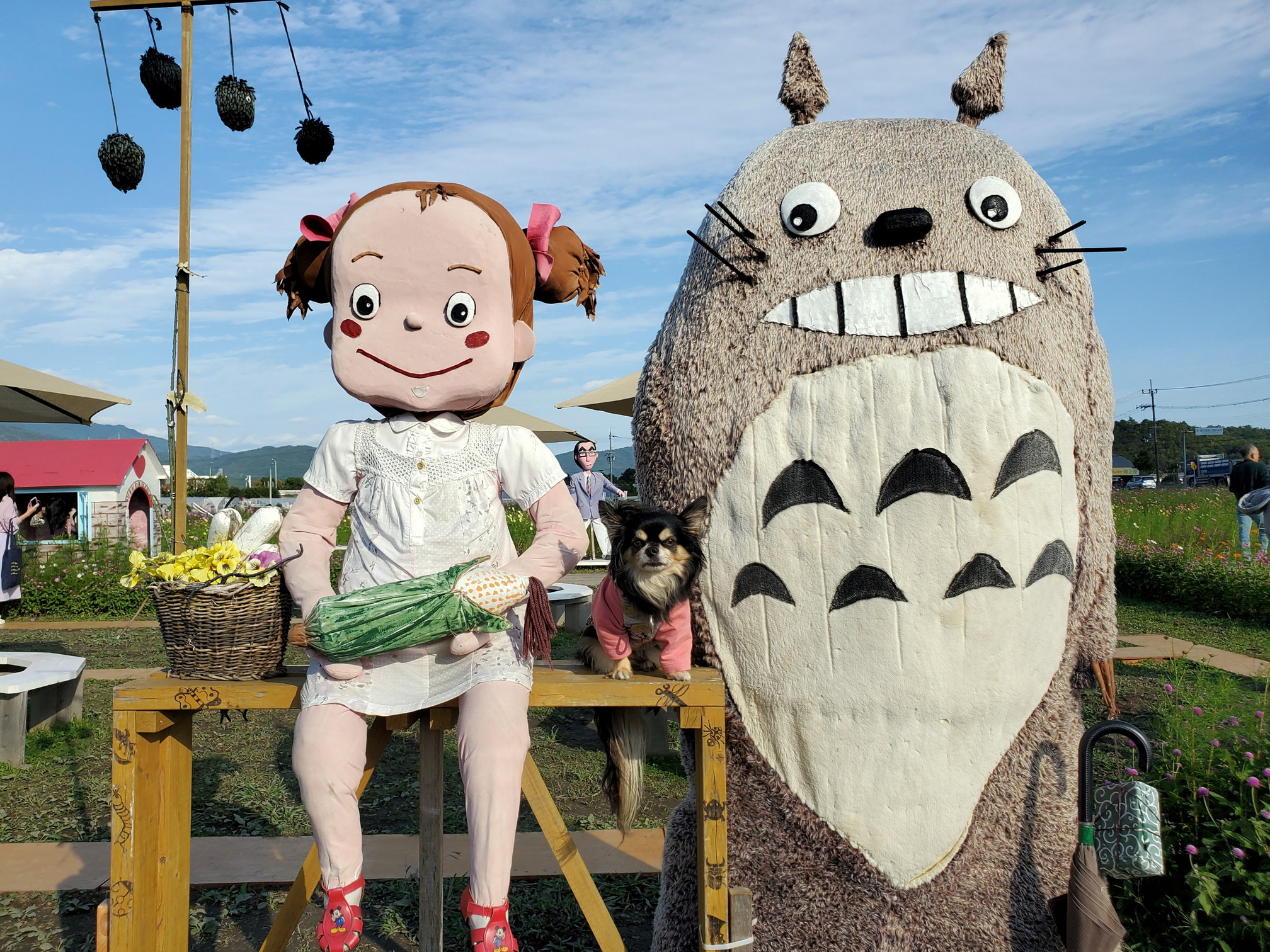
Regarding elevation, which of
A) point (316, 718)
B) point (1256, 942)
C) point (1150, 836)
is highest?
point (316, 718)

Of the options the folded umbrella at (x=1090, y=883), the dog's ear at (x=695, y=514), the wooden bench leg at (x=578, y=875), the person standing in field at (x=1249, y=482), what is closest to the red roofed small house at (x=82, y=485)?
the wooden bench leg at (x=578, y=875)

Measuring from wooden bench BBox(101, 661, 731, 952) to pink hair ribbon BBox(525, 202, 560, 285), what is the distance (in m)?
1.20

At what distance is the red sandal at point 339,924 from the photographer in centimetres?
209

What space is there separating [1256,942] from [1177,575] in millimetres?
8088

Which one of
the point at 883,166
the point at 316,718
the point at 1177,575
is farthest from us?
the point at 1177,575

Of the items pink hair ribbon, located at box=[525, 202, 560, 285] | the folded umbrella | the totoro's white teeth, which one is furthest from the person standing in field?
pink hair ribbon, located at box=[525, 202, 560, 285]

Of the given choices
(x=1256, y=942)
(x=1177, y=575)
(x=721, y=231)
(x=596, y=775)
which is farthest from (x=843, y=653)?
(x=1177, y=575)

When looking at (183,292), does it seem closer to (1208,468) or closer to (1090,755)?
(1090,755)

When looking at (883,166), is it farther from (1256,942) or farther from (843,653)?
(1256,942)

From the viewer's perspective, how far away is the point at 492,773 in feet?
7.29

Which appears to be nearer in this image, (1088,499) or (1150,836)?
(1150,836)

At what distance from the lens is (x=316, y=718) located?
2.26 meters

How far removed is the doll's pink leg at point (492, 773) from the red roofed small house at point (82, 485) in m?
13.6

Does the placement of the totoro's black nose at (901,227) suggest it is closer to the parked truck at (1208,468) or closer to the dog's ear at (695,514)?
the dog's ear at (695,514)
